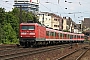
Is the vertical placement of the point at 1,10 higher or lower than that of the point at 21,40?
higher

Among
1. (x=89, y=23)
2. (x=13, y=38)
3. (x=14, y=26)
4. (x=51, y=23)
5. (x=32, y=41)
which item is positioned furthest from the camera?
(x=89, y=23)

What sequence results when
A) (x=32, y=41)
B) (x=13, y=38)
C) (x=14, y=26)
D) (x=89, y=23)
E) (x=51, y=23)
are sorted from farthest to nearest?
(x=89, y=23), (x=51, y=23), (x=14, y=26), (x=13, y=38), (x=32, y=41)

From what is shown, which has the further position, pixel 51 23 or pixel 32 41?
pixel 51 23

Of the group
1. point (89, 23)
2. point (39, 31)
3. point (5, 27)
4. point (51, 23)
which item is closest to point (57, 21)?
point (51, 23)

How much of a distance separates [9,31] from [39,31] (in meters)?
23.4

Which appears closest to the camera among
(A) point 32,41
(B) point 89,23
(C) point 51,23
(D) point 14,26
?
(A) point 32,41

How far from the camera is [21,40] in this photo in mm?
34094

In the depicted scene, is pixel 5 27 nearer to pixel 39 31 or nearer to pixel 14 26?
pixel 14 26

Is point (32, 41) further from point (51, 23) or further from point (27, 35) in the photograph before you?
point (51, 23)

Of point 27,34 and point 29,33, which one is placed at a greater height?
point 29,33

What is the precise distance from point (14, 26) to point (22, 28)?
120ft

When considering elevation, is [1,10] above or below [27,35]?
above

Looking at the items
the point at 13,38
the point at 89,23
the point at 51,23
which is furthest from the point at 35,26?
the point at 89,23

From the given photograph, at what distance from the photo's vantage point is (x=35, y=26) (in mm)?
34156
